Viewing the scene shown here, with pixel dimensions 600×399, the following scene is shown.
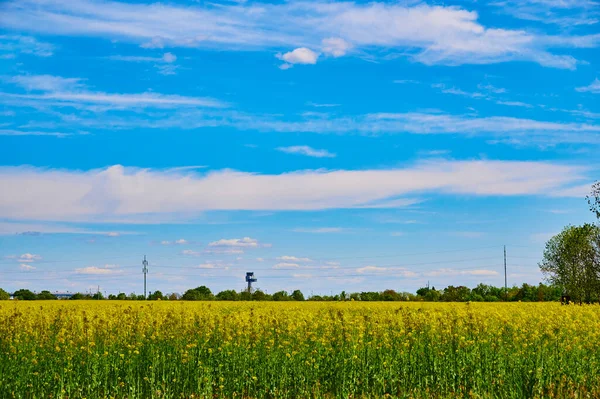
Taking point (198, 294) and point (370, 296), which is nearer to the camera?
point (370, 296)

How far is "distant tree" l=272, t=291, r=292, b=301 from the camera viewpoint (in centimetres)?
5431

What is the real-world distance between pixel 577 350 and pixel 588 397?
93.1 inches

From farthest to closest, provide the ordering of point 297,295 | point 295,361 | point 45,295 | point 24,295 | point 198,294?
1. point 45,295
2. point 24,295
3. point 198,294
4. point 297,295
5. point 295,361

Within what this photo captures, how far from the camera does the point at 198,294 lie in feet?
184

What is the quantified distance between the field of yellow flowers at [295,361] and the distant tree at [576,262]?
37269mm

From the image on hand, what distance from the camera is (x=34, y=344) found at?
15.6 meters

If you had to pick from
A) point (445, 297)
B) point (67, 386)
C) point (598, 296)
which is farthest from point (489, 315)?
point (445, 297)

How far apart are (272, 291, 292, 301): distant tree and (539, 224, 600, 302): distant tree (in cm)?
2473

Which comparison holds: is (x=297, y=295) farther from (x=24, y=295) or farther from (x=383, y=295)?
(x=24, y=295)

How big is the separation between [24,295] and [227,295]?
18.9 metres

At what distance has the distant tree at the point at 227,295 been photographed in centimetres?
5591

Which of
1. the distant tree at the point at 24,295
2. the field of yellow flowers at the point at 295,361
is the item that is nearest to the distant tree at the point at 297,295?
the distant tree at the point at 24,295

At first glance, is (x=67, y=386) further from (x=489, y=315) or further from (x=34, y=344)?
(x=489, y=315)

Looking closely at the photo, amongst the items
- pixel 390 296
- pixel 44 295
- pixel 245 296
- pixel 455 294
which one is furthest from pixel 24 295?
pixel 455 294
